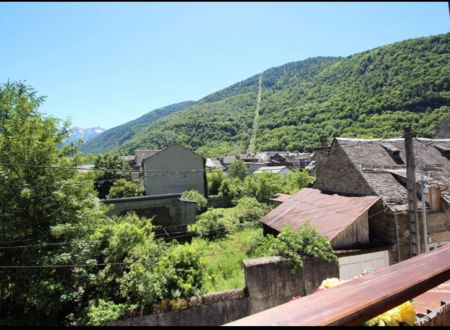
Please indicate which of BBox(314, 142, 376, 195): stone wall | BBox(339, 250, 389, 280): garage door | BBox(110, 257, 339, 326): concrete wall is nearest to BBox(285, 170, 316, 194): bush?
BBox(314, 142, 376, 195): stone wall

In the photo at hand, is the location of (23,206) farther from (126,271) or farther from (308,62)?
(308,62)

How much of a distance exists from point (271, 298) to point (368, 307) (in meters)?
9.73

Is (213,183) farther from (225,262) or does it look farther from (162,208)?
(225,262)

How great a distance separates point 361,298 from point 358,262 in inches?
518

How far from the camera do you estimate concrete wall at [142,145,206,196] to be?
3666 centimetres

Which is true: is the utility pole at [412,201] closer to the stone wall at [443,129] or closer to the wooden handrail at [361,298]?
the wooden handrail at [361,298]

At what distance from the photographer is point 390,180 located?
15.2 m

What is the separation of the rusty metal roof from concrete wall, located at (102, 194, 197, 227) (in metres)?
7.99

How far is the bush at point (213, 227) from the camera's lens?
886 inches

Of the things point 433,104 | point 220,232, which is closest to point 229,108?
point 433,104

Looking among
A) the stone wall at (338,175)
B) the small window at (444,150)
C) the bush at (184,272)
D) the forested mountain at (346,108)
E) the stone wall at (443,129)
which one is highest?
the forested mountain at (346,108)

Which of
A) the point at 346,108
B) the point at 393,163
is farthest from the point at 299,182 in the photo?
the point at 346,108

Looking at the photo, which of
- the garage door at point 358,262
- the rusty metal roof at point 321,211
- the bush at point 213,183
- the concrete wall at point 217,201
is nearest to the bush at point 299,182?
the concrete wall at point 217,201

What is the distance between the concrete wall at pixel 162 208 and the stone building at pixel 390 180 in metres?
10.3
